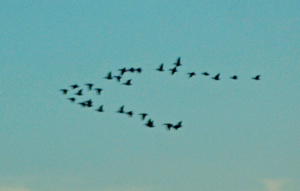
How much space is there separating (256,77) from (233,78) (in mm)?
4173

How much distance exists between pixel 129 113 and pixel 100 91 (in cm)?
698

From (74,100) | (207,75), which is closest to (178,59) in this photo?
(207,75)

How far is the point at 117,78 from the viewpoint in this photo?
10875cm

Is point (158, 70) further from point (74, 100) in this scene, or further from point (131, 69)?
point (74, 100)

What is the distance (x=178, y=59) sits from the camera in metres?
107

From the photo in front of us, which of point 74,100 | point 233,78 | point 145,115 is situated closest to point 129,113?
point 145,115

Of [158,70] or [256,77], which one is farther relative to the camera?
[256,77]

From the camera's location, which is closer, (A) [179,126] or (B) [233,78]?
(A) [179,126]

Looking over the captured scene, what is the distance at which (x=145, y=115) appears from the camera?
110 metres

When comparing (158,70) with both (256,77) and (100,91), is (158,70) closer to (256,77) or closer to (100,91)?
(100,91)

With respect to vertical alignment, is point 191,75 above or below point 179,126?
above

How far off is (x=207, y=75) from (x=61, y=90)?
87.2 ft

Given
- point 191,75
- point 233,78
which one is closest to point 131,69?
point 191,75

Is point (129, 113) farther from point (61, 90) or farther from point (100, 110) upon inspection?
point (61, 90)
